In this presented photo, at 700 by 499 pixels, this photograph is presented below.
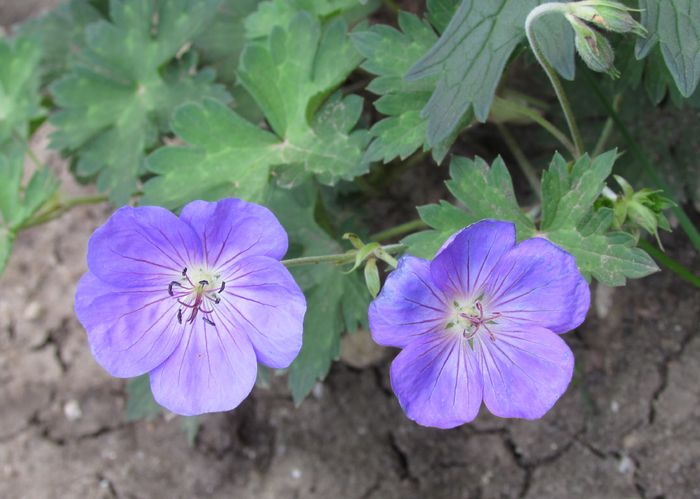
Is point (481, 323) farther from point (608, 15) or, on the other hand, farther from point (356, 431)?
point (356, 431)

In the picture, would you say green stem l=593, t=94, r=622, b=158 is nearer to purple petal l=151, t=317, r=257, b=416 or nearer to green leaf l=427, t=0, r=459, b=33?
green leaf l=427, t=0, r=459, b=33

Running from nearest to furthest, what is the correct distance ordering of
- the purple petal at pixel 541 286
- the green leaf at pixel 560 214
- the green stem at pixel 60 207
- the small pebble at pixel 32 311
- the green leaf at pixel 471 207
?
1. the purple petal at pixel 541 286
2. the green leaf at pixel 560 214
3. the green leaf at pixel 471 207
4. the green stem at pixel 60 207
5. the small pebble at pixel 32 311

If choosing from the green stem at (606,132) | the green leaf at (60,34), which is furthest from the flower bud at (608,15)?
the green leaf at (60,34)

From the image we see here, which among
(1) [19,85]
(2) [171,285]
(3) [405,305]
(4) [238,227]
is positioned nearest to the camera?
(3) [405,305]

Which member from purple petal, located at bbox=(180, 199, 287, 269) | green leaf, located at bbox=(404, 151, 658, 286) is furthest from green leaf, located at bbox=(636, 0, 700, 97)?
purple petal, located at bbox=(180, 199, 287, 269)

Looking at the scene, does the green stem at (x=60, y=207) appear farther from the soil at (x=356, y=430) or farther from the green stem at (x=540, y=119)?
the green stem at (x=540, y=119)

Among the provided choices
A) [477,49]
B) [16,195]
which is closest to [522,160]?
[477,49]
